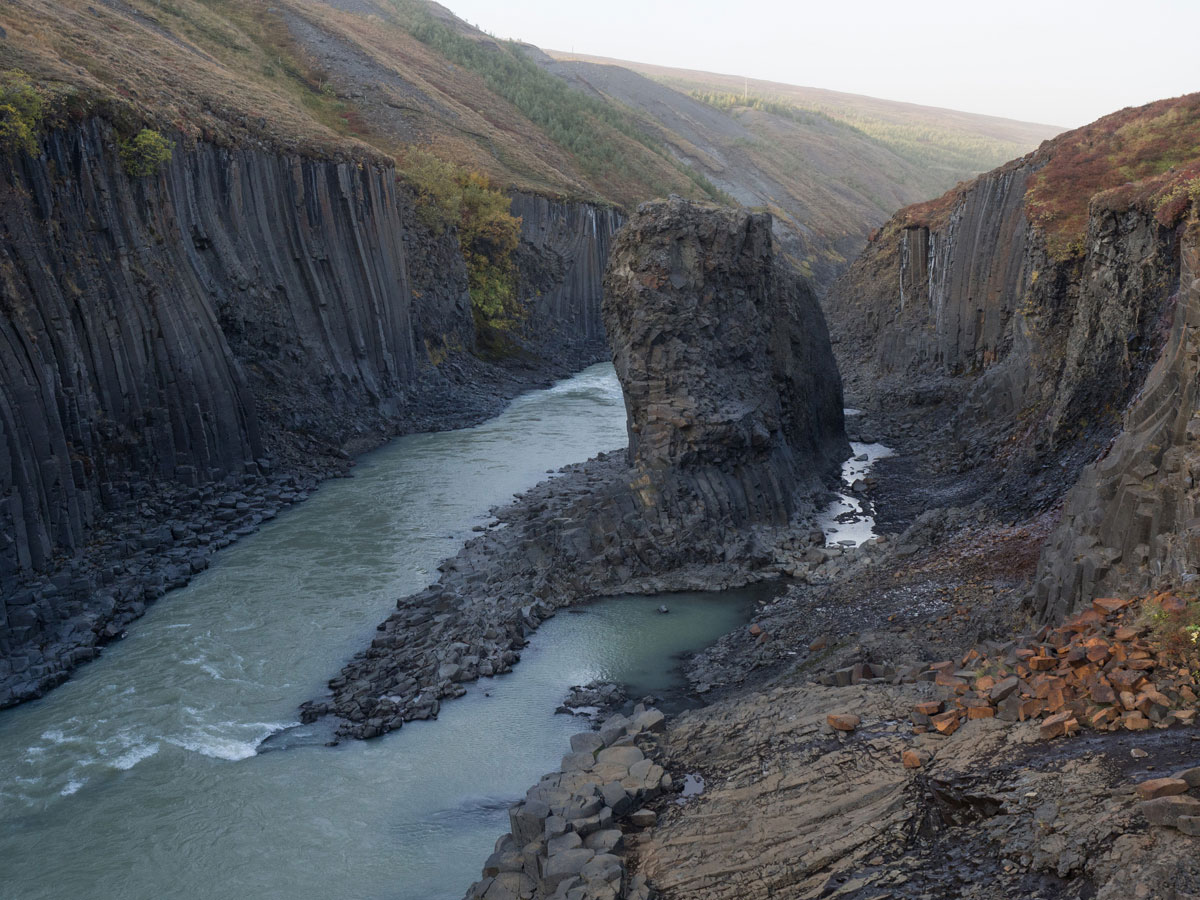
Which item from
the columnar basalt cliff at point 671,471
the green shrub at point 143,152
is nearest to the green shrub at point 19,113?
the green shrub at point 143,152

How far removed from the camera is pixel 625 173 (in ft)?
295

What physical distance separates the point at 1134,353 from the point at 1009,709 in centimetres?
1419

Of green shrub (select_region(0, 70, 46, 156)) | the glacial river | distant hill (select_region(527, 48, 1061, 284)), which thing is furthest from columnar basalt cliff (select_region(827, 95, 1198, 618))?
distant hill (select_region(527, 48, 1061, 284))

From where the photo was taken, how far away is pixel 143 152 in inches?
1108

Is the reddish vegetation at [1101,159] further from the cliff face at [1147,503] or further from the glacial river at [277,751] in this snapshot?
the glacial river at [277,751]

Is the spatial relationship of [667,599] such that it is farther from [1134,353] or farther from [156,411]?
[156,411]

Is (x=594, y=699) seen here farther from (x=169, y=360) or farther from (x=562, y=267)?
(x=562, y=267)

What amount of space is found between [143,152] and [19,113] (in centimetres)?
473

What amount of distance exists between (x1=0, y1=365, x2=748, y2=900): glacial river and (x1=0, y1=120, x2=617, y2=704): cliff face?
1771mm

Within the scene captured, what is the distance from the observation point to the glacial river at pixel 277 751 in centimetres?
1330

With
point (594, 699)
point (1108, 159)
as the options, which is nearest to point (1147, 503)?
point (594, 699)

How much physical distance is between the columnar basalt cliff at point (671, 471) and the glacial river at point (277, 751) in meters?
1.13

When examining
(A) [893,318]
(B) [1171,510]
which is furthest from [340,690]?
(A) [893,318]

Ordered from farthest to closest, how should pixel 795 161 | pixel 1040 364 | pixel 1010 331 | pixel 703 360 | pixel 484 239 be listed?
pixel 795 161, pixel 484 239, pixel 1010 331, pixel 1040 364, pixel 703 360
